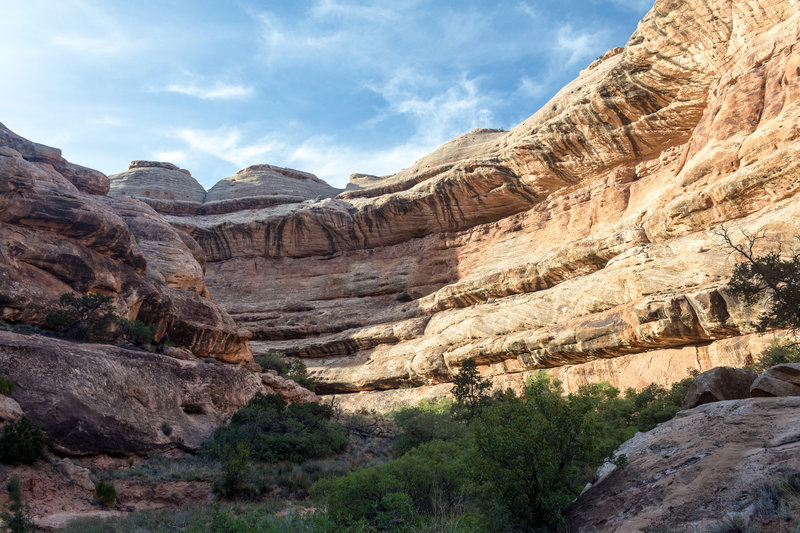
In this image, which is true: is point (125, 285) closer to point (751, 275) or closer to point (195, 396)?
point (195, 396)

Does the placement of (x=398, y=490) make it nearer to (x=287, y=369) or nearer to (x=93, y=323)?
(x=93, y=323)

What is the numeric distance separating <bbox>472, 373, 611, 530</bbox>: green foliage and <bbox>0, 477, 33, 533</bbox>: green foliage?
752cm

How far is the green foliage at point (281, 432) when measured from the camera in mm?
15938

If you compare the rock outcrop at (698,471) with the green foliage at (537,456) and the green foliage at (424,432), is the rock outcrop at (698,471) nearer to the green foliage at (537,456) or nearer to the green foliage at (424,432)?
the green foliage at (537,456)

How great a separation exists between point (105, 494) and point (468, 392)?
2006 cm

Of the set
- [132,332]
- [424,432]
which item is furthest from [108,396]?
[424,432]

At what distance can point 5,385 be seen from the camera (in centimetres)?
1152

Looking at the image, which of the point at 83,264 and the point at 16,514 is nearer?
the point at 16,514

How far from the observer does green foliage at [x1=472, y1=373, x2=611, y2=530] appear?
7973 millimetres

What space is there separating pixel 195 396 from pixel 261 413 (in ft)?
8.59

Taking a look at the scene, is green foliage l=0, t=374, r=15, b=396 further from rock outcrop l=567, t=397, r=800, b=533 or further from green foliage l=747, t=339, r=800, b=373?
green foliage l=747, t=339, r=800, b=373

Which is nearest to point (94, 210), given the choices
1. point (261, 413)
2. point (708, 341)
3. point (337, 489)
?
point (261, 413)

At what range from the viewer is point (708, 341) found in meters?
21.0

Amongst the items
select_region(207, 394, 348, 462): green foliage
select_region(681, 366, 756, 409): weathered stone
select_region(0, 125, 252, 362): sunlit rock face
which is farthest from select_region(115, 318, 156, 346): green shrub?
select_region(681, 366, 756, 409): weathered stone
